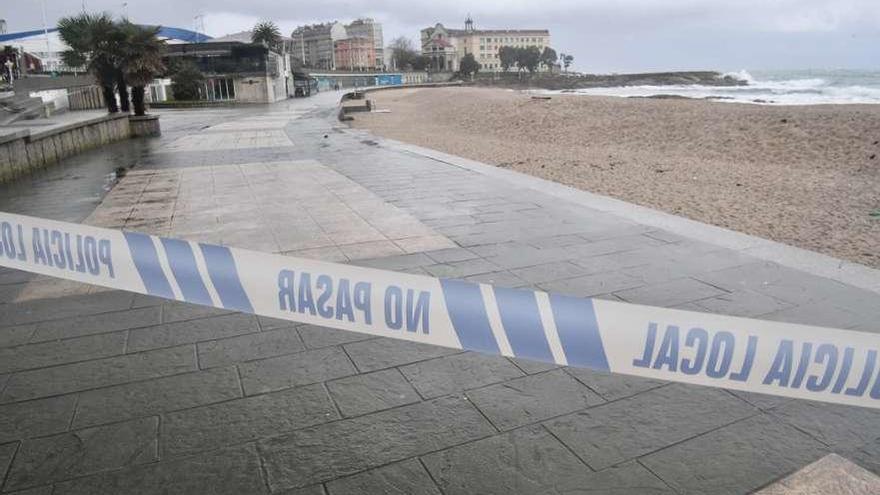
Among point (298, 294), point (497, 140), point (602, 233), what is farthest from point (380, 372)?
point (497, 140)

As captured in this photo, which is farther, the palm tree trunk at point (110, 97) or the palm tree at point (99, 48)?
the palm tree trunk at point (110, 97)

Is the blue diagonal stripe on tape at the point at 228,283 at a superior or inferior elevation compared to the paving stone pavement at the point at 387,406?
superior

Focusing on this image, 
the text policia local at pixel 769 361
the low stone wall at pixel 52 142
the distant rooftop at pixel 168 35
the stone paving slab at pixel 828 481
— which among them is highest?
the distant rooftop at pixel 168 35

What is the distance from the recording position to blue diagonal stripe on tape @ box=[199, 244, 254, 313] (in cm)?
260

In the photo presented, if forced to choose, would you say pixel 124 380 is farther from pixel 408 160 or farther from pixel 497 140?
pixel 497 140

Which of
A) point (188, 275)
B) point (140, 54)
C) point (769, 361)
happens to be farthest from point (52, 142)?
point (769, 361)

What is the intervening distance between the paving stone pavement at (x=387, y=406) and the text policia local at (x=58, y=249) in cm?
55

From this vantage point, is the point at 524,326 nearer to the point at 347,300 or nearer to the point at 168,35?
the point at 347,300

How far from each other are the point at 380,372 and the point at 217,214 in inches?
182

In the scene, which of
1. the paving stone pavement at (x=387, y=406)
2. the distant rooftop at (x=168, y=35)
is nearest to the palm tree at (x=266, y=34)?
the distant rooftop at (x=168, y=35)

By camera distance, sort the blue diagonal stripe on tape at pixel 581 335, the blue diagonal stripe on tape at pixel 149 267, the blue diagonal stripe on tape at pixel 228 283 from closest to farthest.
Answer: the blue diagonal stripe on tape at pixel 581 335 < the blue diagonal stripe on tape at pixel 228 283 < the blue diagonal stripe on tape at pixel 149 267

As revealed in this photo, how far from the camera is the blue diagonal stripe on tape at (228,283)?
2598mm

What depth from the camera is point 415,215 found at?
265 inches

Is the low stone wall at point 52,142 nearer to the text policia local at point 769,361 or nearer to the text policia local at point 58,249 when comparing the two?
the text policia local at point 58,249
